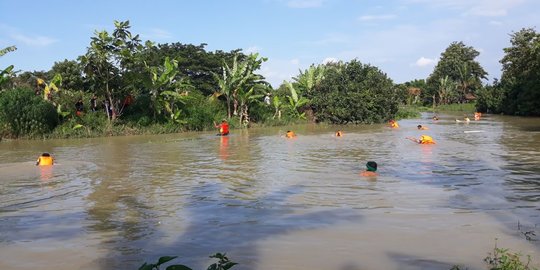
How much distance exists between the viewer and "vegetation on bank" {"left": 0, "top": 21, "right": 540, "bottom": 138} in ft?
73.2

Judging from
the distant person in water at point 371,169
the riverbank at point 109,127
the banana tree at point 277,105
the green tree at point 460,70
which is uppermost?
the green tree at point 460,70

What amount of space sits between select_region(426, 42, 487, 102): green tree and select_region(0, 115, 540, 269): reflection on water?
52.3 metres

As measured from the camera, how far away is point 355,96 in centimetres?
3170

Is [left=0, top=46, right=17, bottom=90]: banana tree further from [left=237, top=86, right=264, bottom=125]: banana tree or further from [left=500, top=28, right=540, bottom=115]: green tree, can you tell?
[left=500, top=28, right=540, bottom=115]: green tree

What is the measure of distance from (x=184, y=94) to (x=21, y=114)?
27.0ft

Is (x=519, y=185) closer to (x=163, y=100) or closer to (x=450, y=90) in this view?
(x=163, y=100)

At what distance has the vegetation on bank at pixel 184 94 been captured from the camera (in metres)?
22.3

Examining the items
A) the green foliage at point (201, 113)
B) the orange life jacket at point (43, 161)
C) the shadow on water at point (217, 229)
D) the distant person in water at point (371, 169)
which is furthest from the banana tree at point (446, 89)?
the shadow on water at point (217, 229)

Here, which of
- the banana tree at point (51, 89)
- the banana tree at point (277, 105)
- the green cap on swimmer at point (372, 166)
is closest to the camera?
the green cap on swimmer at point (372, 166)

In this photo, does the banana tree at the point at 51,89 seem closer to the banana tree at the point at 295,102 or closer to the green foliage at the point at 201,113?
the green foliage at the point at 201,113

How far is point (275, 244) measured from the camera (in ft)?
18.2

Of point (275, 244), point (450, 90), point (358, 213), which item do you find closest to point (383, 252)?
point (275, 244)

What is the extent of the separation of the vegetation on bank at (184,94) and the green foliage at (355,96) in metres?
0.07

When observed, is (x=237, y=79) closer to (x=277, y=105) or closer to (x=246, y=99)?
(x=246, y=99)
